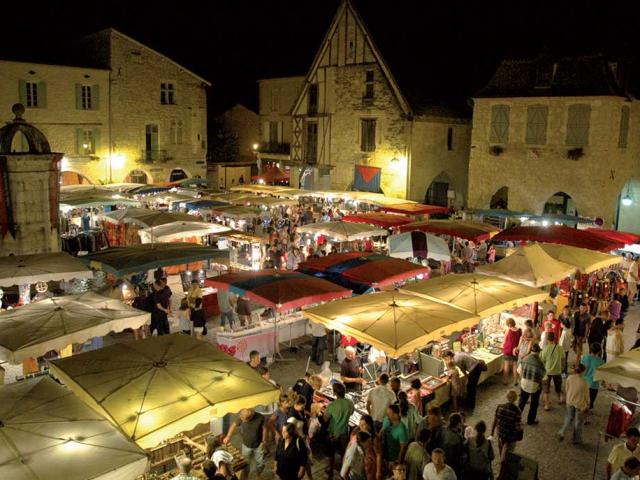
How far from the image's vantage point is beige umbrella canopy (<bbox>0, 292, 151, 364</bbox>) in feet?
29.0

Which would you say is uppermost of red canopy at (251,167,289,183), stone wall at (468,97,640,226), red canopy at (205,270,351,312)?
stone wall at (468,97,640,226)

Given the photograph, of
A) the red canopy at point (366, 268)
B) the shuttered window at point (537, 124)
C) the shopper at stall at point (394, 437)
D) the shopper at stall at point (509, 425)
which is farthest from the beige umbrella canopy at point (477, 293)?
the shuttered window at point (537, 124)

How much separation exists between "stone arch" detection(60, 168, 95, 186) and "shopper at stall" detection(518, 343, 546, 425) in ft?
99.5

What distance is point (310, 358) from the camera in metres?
12.6

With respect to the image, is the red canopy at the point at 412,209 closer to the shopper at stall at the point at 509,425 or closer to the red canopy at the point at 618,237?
the red canopy at the point at 618,237

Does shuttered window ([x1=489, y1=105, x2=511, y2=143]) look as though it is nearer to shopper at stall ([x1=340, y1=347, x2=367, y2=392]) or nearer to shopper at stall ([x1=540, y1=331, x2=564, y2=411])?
shopper at stall ([x1=540, y1=331, x2=564, y2=411])

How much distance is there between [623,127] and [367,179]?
12264 millimetres

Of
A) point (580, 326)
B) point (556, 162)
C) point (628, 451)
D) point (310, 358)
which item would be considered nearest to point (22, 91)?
point (310, 358)

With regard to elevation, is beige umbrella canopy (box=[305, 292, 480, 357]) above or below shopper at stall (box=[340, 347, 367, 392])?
above

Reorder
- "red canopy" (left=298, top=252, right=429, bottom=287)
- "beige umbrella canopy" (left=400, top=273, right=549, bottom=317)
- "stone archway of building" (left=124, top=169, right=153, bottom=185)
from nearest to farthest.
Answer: "beige umbrella canopy" (left=400, top=273, right=549, bottom=317) → "red canopy" (left=298, top=252, right=429, bottom=287) → "stone archway of building" (left=124, top=169, right=153, bottom=185)

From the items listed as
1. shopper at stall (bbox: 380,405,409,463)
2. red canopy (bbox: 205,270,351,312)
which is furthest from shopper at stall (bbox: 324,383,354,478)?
red canopy (bbox: 205,270,351,312)

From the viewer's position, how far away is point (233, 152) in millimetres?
46562

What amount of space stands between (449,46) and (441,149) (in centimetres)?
668

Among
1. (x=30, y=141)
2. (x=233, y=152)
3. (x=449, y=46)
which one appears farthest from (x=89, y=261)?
(x=233, y=152)
